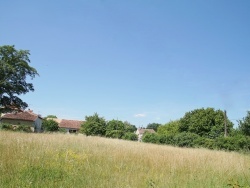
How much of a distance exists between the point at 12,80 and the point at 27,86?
261 centimetres

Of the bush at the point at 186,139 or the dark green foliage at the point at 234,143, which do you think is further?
the bush at the point at 186,139

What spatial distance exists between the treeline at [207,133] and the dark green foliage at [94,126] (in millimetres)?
9784

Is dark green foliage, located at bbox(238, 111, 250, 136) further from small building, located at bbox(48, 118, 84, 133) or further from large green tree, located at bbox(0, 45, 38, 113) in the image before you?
small building, located at bbox(48, 118, 84, 133)

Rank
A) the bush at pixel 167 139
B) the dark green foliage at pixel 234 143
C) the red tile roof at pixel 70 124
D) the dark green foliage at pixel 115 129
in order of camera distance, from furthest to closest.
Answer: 1. the red tile roof at pixel 70 124
2. the dark green foliage at pixel 115 129
3. the bush at pixel 167 139
4. the dark green foliage at pixel 234 143

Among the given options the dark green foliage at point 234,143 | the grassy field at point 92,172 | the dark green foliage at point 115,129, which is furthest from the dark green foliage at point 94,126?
the grassy field at point 92,172

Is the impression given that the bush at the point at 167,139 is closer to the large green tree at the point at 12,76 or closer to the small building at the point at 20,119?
the large green tree at the point at 12,76

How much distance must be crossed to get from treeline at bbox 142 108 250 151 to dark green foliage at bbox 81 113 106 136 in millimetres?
9784

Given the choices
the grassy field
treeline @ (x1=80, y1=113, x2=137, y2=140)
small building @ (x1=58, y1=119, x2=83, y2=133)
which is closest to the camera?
the grassy field

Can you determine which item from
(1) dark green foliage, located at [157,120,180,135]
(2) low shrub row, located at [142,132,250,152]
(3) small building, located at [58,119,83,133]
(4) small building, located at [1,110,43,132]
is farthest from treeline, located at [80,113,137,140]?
(3) small building, located at [58,119,83,133]

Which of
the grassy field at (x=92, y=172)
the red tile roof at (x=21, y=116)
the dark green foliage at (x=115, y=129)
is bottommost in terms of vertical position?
the grassy field at (x=92, y=172)

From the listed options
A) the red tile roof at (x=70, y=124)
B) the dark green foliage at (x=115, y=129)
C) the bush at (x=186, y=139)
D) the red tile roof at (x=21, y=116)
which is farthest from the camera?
the red tile roof at (x=70, y=124)

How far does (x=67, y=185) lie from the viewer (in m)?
4.59

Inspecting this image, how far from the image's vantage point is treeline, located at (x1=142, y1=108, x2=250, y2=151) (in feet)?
79.3

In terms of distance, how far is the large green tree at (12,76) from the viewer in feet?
112
